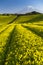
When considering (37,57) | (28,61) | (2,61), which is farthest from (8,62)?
(37,57)

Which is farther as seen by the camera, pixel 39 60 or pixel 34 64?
pixel 39 60

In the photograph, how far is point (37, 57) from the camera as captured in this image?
67.7 ft

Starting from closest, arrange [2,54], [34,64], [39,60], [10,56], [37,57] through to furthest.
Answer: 1. [34,64]
2. [39,60]
3. [37,57]
4. [10,56]
5. [2,54]

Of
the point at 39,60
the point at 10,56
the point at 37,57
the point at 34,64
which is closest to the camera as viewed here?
the point at 34,64

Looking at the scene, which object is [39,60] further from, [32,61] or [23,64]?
[23,64]

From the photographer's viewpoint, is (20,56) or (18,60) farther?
(20,56)

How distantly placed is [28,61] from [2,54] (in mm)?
5860

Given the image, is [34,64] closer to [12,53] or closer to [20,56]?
[20,56]

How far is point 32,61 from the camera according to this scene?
62.3ft

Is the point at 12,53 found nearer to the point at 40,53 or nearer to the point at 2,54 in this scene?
the point at 2,54

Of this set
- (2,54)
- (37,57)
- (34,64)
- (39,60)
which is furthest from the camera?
(2,54)

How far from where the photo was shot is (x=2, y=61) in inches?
813

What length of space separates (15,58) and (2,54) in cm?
340

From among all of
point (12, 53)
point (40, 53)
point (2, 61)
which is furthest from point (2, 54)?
point (40, 53)
